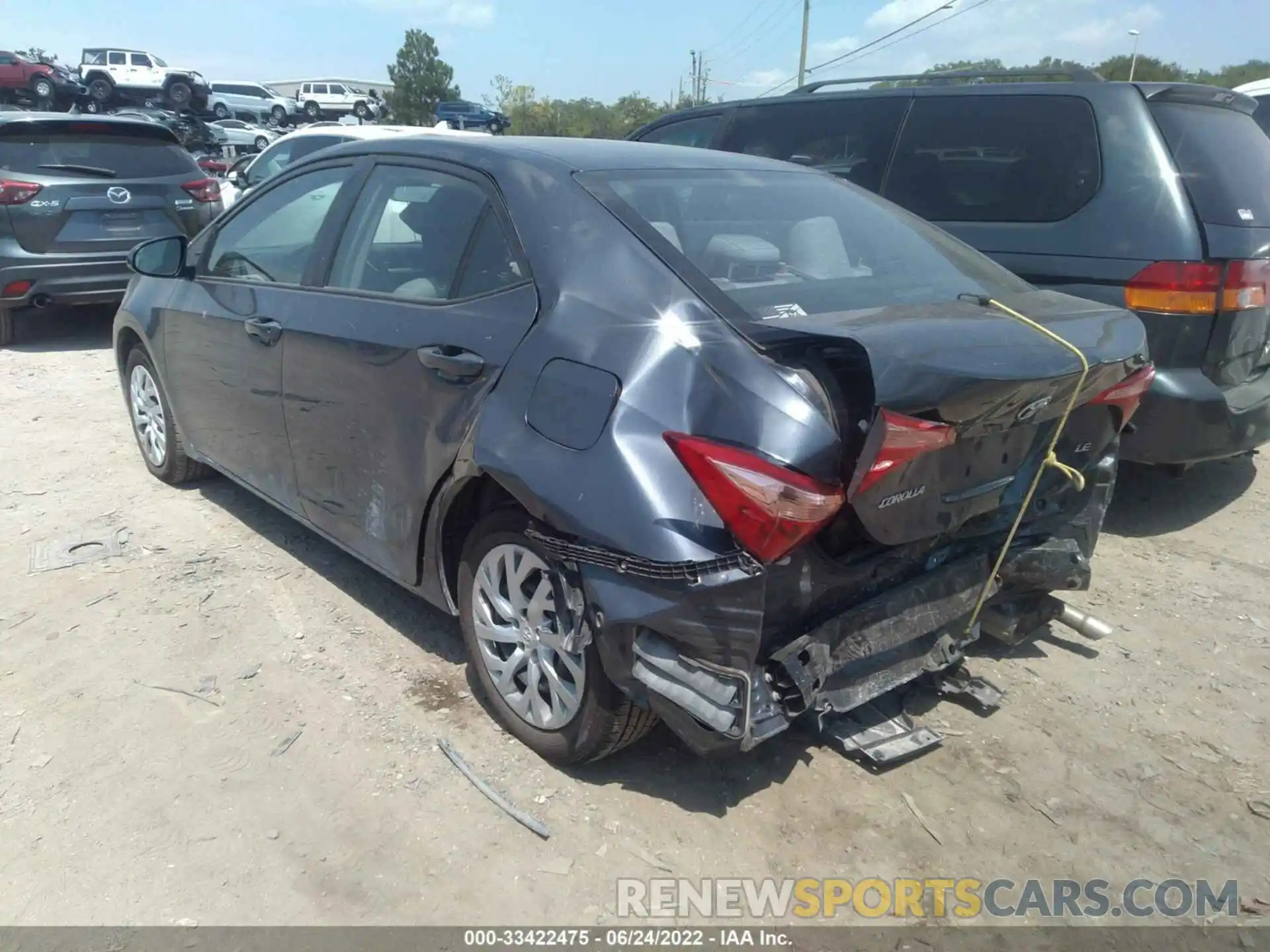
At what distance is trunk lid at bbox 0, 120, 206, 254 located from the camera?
7719 millimetres

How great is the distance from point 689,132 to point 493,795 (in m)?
5.15

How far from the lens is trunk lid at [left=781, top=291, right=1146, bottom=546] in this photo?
224 cm

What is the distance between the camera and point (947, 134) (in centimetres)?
511

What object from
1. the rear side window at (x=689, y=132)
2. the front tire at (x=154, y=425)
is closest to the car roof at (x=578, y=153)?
the front tire at (x=154, y=425)

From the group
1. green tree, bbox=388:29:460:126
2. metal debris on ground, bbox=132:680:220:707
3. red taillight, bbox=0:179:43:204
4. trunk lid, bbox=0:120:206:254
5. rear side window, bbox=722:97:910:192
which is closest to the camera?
metal debris on ground, bbox=132:680:220:707

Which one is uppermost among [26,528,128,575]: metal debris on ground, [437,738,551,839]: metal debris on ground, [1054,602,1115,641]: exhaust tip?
[1054,602,1115,641]: exhaust tip

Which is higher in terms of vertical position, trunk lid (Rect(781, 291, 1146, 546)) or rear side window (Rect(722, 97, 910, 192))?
rear side window (Rect(722, 97, 910, 192))

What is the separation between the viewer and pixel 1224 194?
4219 mm

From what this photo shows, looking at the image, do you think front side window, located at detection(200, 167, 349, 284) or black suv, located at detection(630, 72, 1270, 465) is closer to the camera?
front side window, located at detection(200, 167, 349, 284)

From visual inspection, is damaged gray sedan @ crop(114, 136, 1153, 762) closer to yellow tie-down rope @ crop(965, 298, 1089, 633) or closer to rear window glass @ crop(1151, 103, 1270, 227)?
yellow tie-down rope @ crop(965, 298, 1089, 633)

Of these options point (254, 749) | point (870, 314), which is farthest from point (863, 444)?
point (254, 749)

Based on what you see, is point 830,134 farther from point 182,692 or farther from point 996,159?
point 182,692

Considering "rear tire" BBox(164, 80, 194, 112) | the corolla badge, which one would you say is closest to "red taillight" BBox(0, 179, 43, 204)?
the corolla badge

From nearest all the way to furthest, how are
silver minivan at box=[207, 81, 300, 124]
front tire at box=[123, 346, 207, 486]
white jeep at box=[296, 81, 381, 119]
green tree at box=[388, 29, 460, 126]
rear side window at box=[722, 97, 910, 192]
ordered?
front tire at box=[123, 346, 207, 486]
rear side window at box=[722, 97, 910, 192]
silver minivan at box=[207, 81, 300, 124]
white jeep at box=[296, 81, 381, 119]
green tree at box=[388, 29, 460, 126]
